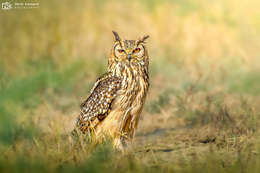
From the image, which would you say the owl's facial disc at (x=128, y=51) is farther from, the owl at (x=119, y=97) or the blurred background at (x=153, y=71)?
the blurred background at (x=153, y=71)

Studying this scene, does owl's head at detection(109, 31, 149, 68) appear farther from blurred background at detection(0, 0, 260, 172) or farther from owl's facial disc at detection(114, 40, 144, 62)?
blurred background at detection(0, 0, 260, 172)

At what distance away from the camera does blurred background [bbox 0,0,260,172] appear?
4496mm

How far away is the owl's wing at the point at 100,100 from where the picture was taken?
5031mm

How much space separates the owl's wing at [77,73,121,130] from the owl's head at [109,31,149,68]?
8.3 inches

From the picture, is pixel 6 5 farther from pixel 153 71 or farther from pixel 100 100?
pixel 100 100

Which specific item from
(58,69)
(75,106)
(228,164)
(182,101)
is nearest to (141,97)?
(228,164)

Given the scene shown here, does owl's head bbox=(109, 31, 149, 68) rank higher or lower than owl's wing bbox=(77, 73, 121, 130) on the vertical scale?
higher

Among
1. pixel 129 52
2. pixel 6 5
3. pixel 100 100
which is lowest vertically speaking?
pixel 100 100

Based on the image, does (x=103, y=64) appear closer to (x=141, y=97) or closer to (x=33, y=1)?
(x=33, y=1)

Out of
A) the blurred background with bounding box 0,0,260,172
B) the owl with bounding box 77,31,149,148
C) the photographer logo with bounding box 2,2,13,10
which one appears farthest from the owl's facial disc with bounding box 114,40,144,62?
the photographer logo with bounding box 2,2,13,10

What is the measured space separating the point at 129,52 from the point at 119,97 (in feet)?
1.71

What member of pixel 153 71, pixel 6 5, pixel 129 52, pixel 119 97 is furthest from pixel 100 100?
pixel 6 5

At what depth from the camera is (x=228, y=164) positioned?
404cm

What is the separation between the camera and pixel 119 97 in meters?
5.01
